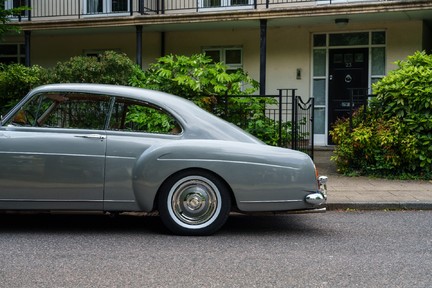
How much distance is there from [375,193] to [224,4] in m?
8.11

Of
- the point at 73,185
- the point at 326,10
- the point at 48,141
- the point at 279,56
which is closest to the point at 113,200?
the point at 73,185

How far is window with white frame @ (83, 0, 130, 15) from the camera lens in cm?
1580

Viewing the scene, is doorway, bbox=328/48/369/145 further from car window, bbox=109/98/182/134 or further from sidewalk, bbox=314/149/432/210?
car window, bbox=109/98/182/134

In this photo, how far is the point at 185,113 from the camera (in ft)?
20.0

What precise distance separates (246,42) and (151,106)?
31.1 feet

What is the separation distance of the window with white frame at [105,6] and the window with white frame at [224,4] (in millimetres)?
2243

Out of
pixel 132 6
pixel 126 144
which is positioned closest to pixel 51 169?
pixel 126 144

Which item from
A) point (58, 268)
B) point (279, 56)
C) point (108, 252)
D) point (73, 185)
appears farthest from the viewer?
point (279, 56)

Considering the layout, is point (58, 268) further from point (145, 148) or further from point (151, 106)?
point (151, 106)

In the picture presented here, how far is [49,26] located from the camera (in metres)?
15.1

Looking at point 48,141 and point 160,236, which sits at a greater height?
point 48,141

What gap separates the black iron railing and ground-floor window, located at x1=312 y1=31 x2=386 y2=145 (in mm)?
1082

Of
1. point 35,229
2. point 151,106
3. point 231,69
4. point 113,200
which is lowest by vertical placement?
point 35,229

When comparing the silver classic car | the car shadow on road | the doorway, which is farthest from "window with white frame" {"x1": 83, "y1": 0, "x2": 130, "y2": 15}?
the silver classic car
